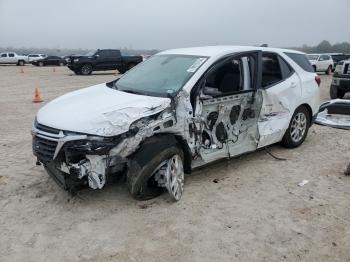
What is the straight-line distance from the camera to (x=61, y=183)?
14.3 feet

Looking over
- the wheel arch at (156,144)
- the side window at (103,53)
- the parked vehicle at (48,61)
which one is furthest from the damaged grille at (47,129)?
the parked vehicle at (48,61)

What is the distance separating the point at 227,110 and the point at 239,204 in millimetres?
1330

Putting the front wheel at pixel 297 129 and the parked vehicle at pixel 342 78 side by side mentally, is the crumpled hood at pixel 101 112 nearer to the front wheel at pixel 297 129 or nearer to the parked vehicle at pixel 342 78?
the front wheel at pixel 297 129

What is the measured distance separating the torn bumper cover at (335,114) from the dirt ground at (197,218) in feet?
9.14

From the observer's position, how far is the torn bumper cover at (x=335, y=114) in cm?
857

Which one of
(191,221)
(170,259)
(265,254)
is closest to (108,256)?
(170,259)

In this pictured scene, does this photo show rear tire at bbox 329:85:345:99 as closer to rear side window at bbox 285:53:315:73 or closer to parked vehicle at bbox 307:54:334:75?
rear side window at bbox 285:53:315:73

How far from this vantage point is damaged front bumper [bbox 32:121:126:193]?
4055 mm

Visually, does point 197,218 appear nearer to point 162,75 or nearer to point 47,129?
point 47,129

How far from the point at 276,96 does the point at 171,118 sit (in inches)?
85.2

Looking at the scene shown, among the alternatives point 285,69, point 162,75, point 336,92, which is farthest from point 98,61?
point 162,75

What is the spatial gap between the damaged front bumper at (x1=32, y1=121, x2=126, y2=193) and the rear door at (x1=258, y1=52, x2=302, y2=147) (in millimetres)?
2464

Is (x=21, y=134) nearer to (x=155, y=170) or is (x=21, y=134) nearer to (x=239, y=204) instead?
(x=155, y=170)

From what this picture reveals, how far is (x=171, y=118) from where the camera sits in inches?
178
